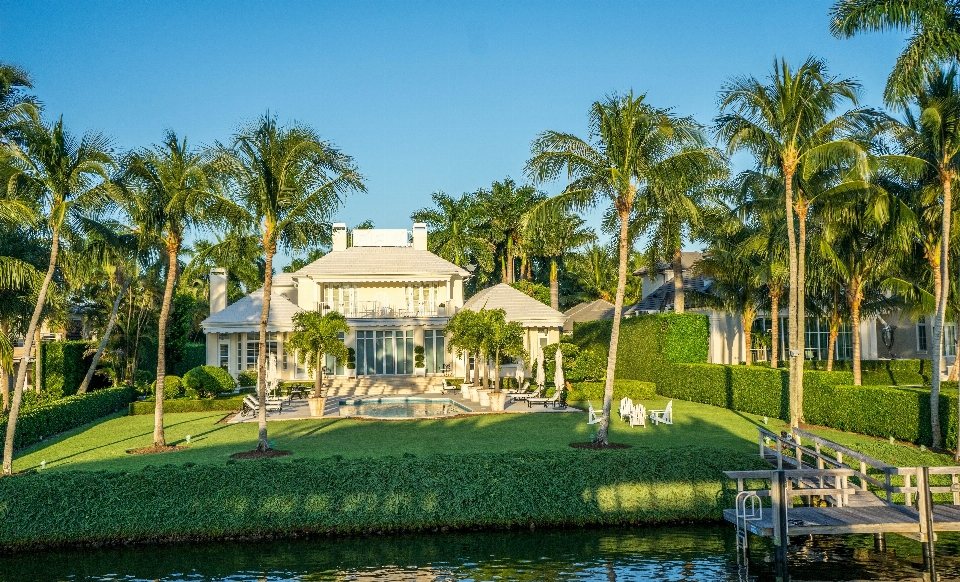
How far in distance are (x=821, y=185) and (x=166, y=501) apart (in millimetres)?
19327

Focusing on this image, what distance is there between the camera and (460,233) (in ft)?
173

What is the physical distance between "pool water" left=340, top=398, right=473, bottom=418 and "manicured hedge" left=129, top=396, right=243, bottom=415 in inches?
159

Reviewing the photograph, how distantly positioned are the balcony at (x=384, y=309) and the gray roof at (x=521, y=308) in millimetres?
2030

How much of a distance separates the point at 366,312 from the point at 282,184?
22138mm

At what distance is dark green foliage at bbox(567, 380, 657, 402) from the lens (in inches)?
1242

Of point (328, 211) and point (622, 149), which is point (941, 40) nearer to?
point (622, 149)

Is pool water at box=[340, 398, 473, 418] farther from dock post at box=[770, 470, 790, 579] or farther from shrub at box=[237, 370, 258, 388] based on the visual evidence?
dock post at box=[770, 470, 790, 579]

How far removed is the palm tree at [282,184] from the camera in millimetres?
18719

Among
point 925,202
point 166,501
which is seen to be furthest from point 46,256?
point 925,202

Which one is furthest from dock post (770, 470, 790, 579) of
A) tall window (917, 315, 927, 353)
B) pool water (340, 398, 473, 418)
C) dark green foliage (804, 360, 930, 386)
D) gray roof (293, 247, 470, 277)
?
tall window (917, 315, 927, 353)

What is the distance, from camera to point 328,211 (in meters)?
19.8

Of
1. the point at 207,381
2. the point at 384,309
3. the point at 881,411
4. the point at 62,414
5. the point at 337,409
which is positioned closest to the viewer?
the point at 881,411

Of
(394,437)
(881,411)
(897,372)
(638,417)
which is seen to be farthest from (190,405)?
(897,372)

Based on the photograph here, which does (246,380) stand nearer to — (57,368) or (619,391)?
(57,368)
